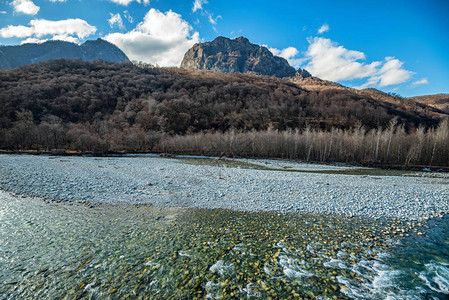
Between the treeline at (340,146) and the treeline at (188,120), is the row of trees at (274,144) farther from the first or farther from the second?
the treeline at (188,120)

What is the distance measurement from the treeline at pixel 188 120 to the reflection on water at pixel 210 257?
46670mm

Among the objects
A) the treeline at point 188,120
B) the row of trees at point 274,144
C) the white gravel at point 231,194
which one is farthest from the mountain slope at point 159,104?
the white gravel at point 231,194

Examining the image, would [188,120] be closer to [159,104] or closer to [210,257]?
[159,104]

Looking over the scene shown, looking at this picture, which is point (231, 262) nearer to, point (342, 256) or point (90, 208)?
point (342, 256)

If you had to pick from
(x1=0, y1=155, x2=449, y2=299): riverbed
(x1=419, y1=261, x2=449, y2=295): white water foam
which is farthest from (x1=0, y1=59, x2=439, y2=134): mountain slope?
(x1=419, y1=261, x2=449, y2=295): white water foam

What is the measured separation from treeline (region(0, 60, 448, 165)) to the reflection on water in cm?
4667

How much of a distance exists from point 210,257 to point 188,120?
9192cm

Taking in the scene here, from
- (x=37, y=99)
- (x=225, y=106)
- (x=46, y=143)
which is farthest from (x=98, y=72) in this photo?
(x=46, y=143)

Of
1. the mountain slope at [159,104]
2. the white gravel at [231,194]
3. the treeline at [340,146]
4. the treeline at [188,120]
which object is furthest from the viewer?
the mountain slope at [159,104]

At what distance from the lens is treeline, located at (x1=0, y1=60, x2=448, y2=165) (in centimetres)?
5094

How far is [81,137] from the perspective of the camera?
51.9 m

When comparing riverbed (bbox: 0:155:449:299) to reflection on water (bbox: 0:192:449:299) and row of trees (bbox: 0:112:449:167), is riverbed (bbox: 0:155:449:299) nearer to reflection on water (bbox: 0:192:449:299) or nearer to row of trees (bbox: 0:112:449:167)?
reflection on water (bbox: 0:192:449:299)

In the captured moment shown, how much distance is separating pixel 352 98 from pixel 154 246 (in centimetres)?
17579

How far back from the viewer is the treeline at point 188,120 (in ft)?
167
